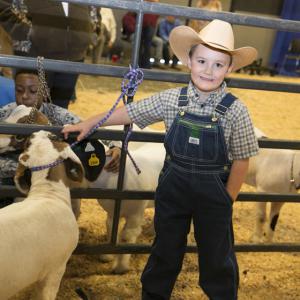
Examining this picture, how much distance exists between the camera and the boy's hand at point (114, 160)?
2791 mm

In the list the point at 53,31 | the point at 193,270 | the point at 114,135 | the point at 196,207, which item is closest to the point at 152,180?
the point at 114,135

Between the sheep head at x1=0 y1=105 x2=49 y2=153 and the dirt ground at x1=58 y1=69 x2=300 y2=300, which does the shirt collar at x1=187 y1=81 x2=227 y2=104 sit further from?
the dirt ground at x1=58 y1=69 x2=300 y2=300

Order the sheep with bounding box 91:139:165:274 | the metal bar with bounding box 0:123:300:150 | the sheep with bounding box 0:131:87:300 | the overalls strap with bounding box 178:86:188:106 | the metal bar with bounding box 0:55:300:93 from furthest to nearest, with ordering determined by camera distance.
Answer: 1. the sheep with bounding box 91:139:165:274
2. the metal bar with bounding box 0:123:300:150
3. the metal bar with bounding box 0:55:300:93
4. the overalls strap with bounding box 178:86:188:106
5. the sheep with bounding box 0:131:87:300

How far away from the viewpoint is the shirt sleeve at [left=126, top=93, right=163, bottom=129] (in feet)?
7.34

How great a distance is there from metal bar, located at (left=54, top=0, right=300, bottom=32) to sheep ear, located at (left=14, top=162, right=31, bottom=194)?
865 mm

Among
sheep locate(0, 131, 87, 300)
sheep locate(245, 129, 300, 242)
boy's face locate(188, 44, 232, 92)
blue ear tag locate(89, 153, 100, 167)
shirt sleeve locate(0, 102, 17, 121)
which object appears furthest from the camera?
sheep locate(245, 129, 300, 242)

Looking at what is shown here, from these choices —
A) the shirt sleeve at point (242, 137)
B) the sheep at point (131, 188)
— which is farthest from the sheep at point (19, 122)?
the shirt sleeve at point (242, 137)

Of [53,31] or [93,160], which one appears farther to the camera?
[53,31]

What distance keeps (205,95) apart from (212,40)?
0.26 m

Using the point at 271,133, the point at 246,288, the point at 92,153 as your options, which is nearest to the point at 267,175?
the point at 246,288

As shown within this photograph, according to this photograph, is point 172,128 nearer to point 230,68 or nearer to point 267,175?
point 230,68

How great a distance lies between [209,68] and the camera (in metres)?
2.05

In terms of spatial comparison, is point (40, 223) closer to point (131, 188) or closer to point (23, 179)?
point (23, 179)

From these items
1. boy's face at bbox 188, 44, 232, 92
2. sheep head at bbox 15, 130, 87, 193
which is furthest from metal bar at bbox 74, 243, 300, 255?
boy's face at bbox 188, 44, 232, 92
